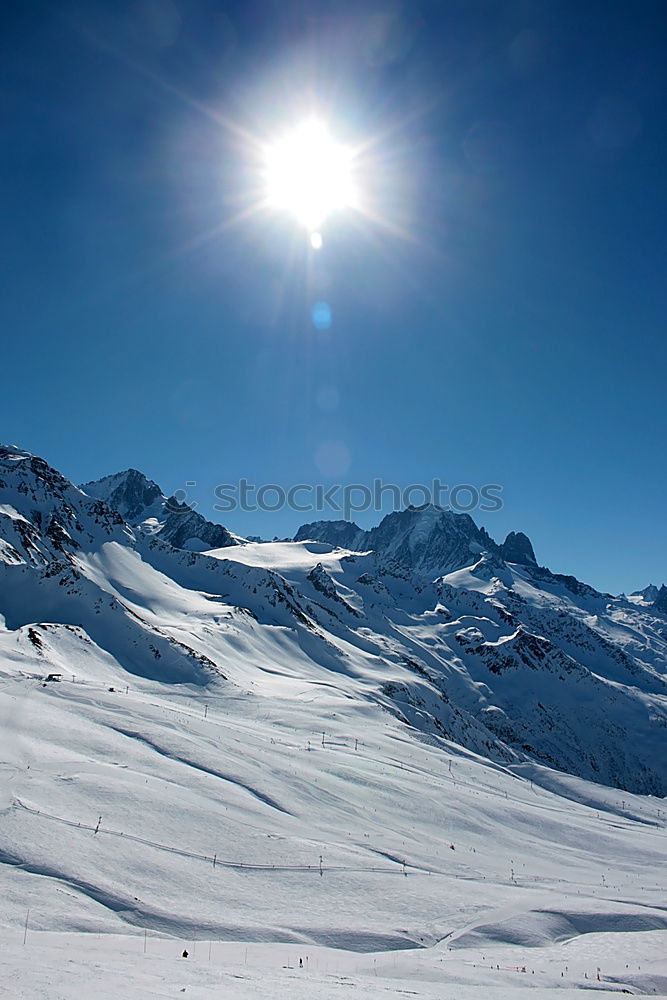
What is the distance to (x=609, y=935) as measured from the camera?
89.6ft

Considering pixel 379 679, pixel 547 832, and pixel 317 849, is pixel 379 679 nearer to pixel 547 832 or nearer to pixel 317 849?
pixel 547 832

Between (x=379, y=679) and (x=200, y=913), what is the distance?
130m

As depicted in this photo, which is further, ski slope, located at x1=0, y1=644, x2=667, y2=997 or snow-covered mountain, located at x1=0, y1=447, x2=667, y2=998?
snow-covered mountain, located at x1=0, y1=447, x2=667, y2=998

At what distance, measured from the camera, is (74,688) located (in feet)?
168

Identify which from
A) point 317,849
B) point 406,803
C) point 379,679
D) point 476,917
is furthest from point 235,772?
point 379,679

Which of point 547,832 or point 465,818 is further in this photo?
point 547,832

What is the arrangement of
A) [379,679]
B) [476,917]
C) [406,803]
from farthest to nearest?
[379,679], [406,803], [476,917]

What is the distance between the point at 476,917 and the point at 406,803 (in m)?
20.6

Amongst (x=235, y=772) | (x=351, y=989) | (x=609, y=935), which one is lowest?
(x=609, y=935)

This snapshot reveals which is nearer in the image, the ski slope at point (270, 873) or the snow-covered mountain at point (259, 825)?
the ski slope at point (270, 873)

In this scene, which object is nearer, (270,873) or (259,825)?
(270,873)

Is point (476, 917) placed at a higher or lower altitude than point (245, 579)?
lower

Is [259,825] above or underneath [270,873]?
above

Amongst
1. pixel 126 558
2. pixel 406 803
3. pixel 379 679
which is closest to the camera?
pixel 406 803
